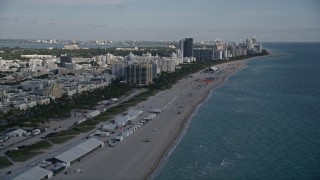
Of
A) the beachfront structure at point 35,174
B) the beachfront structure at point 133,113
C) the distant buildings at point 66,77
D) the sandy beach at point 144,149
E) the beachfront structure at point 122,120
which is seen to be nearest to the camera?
the beachfront structure at point 35,174

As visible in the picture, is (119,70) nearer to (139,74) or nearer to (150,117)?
(139,74)

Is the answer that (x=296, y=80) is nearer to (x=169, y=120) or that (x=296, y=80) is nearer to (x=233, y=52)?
(x=169, y=120)

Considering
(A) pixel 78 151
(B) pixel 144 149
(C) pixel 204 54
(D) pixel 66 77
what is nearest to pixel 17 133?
(A) pixel 78 151

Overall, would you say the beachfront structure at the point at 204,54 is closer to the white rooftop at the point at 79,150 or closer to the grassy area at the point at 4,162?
the white rooftop at the point at 79,150

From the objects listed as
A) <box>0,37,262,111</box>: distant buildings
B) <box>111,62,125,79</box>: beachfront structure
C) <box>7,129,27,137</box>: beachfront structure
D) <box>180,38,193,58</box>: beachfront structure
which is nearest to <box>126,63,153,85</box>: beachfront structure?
<box>0,37,262,111</box>: distant buildings

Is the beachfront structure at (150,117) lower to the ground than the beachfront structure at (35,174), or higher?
higher

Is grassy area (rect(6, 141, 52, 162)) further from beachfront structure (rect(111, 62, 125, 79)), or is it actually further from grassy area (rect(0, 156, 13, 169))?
beachfront structure (rect(111, 62, 125, 79))

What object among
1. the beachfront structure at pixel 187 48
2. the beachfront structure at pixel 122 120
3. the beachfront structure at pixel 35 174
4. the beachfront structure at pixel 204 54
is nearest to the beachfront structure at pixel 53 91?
the beachfront structure at pixel 122 120
